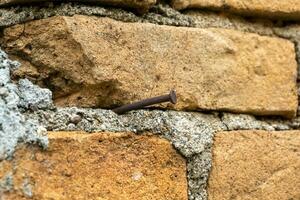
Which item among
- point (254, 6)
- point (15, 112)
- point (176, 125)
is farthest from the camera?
point (254, 6)

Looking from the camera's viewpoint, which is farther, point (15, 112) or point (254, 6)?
point (254, 6)

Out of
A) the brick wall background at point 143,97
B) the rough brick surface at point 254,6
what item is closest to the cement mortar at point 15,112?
the brick wall background at point 143,97

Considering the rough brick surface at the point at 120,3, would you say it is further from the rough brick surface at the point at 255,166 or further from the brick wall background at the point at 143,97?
the rough brick surface at the point at 255,166

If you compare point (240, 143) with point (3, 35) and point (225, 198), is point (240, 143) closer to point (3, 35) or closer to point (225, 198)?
point (225, 198)

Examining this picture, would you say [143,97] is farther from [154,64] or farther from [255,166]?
[255,166]

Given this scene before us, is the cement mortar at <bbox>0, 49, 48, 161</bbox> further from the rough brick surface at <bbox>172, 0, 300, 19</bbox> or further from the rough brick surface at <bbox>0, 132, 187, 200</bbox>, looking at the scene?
the rough brick surface at <bbox>172, 0, 300, 19</bbox>

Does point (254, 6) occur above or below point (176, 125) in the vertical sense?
above

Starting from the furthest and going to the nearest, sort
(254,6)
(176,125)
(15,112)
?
1. (254,6)
2. (176,125)
3. (15,112)

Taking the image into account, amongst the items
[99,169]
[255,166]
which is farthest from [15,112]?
[255,166]
